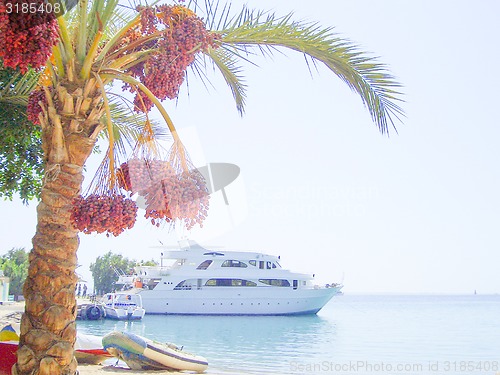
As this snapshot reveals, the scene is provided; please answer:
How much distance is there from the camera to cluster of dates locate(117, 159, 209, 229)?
4.42 metres

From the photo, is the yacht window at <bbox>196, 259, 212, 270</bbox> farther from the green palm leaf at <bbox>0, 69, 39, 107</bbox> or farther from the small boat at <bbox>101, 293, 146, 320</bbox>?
the green palm leaf at <bbox>0, 69, 39, 107</bbox>

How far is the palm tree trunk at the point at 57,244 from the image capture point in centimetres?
462

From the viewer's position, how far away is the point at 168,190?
4.43 metres

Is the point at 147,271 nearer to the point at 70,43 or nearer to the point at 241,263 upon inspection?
the point at 241,263

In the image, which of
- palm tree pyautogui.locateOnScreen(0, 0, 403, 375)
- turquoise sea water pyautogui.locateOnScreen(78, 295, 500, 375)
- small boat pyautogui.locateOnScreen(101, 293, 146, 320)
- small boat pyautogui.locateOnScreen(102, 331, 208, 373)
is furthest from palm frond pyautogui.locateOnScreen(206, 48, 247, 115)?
small boat pyautogui.locateOnScreen(101, 293, 146, 320)

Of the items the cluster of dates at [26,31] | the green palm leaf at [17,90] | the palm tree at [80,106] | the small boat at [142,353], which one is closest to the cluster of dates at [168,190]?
the palm tree at [80,106]

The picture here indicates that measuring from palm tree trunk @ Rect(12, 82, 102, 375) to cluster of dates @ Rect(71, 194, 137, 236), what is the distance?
0.46 meters

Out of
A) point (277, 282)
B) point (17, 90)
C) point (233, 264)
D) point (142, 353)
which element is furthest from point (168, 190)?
point (277, 282)

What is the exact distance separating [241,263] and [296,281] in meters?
5.58

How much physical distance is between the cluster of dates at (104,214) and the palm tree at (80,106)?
0.15 meters

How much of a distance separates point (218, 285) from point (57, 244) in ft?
162

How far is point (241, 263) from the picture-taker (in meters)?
53.3

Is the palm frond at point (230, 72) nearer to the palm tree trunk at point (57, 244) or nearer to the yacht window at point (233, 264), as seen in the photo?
the palm tree trunk at point (57, 244)

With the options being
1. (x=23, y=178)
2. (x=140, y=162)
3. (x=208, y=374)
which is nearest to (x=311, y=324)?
(x=208, y=374)
